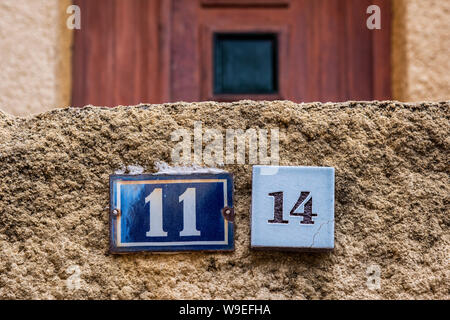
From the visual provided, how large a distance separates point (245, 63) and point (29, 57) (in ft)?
2.69

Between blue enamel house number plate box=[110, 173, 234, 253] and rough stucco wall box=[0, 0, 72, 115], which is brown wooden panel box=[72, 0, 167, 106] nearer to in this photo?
rough stucco wall box=[0, 0, 72, 115]

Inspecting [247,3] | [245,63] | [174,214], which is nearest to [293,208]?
[174,214]

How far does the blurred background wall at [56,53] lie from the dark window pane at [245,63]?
481 millimetres

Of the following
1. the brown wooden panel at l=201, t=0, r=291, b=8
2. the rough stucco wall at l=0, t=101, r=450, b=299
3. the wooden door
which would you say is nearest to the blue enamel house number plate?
the rough stucco wall at l=0, t=101, r=450, b=299

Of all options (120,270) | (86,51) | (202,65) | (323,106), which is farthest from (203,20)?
(120,270)

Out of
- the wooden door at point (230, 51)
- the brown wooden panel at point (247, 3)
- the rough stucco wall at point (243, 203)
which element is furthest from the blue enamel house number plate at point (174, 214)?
the brown wooden panel at point (247, 3)

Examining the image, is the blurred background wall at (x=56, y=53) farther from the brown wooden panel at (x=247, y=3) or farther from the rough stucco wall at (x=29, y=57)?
the brown wooden panel at (x=247, y=3)

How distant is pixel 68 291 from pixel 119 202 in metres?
0.20

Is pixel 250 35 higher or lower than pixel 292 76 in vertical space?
higher

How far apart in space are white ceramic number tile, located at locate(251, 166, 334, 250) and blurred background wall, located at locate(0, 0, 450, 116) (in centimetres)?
112

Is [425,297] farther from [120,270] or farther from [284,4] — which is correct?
[284,4]

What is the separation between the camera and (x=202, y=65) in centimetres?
225

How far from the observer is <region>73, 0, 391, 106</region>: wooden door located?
224cm

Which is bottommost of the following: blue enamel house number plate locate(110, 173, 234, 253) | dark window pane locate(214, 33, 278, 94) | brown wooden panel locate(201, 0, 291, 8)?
blue enamel house number plate locate(110, 173, 234, 253)
